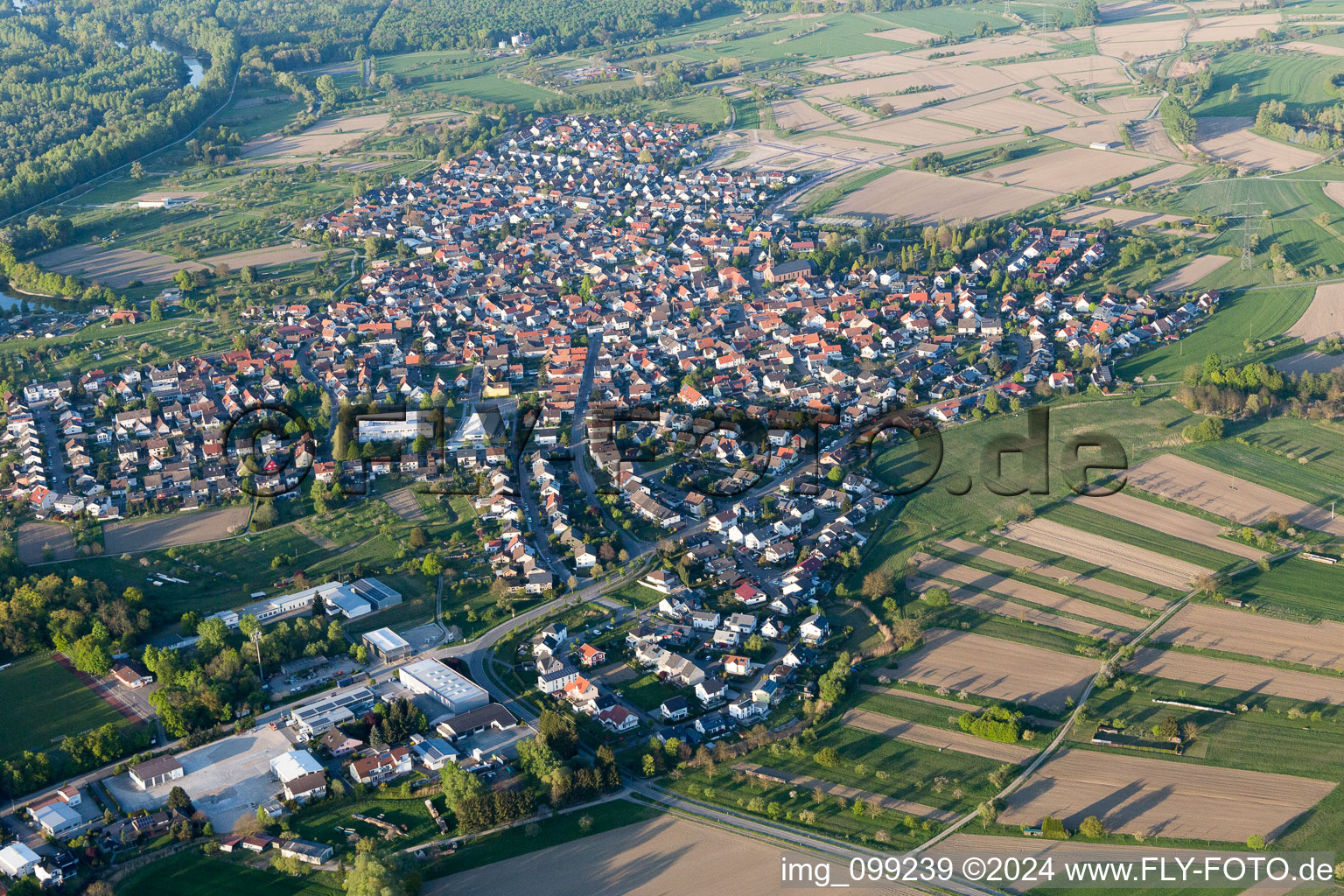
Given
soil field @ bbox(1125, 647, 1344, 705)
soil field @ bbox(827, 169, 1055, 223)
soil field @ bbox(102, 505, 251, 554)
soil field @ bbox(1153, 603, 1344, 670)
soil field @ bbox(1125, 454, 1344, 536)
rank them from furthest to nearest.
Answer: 1. soil field @ bbox(827, 169, 1055, 223)
2. soil field @ bbox(102, 505, 251, 554)
3. soil field @ bbox(1125, 454, 1344, 536)
4. soil field @ bbox(1153, 603, 1344, 670)
5. soil field @ bbox(1125, 647, 1344, 705)

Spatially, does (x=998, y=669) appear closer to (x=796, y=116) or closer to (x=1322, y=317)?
(x=1322, y=317)

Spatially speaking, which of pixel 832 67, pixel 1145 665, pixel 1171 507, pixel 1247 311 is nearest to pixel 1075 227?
pixel 1247 311

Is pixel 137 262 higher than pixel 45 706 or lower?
higher

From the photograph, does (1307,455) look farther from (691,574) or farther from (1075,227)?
(1075,227)

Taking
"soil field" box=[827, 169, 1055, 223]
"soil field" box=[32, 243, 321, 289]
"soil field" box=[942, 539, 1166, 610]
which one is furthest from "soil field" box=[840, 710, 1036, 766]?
"soil field" box=[32, 243, 321, 289]

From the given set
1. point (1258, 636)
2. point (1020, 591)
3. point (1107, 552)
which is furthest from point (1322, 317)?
point (1020, 591)

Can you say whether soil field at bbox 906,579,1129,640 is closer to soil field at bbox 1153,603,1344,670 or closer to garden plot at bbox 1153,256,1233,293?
soil field at bbox 1153,603,1344,670
